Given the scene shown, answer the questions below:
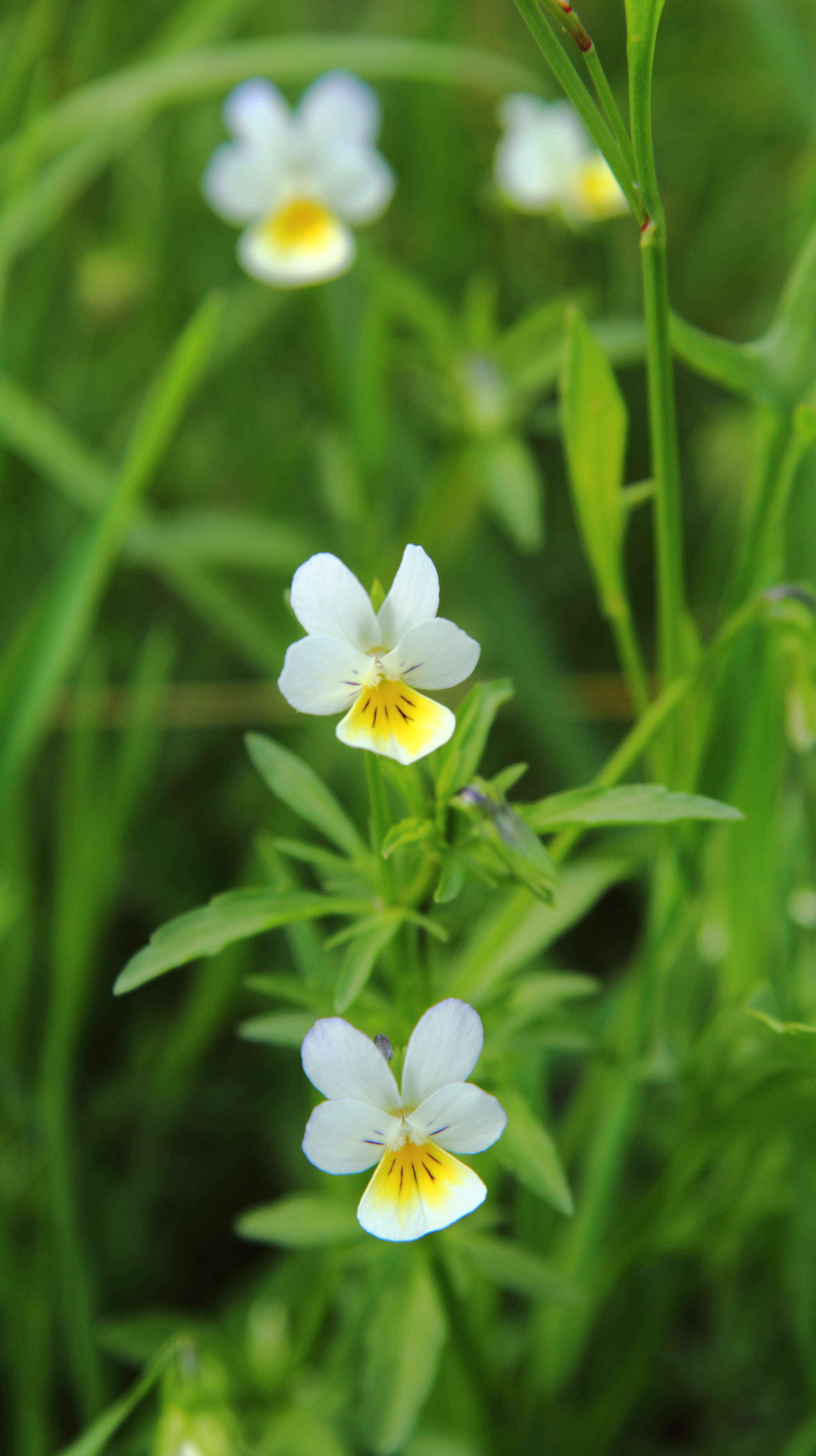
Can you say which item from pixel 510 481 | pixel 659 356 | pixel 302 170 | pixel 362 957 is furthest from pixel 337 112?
pixel 362 957

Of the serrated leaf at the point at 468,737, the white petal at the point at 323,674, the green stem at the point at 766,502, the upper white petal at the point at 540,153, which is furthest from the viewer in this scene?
the upper white petal at the point at 540,153

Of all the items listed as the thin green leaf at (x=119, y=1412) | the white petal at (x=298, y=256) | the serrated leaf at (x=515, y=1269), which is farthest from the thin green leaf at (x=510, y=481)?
the thin green leaf at (x=119, y=1412)

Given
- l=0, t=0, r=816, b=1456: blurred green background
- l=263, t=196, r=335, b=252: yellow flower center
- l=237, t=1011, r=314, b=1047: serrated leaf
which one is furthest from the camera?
l=263, t=196, r=335, b=252: yellow flower center

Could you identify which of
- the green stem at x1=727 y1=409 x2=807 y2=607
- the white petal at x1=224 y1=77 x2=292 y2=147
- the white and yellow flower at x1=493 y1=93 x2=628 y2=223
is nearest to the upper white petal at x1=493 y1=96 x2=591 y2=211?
the white and yellow flower at x1=493 y1=93 x2=628 y2=223

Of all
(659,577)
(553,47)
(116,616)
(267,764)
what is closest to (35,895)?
(116,616)

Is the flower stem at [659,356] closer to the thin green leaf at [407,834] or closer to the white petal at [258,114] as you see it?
the thin green leaf at [407,834]

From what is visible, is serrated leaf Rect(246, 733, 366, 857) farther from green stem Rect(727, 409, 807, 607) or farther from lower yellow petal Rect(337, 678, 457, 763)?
green stem Rect(727, 409, 807, 607)

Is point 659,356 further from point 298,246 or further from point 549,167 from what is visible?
point 549,167

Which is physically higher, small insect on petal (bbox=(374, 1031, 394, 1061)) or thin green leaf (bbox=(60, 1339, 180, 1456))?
small insect on petal (bbox=(374, 1031, 394, 1061))
